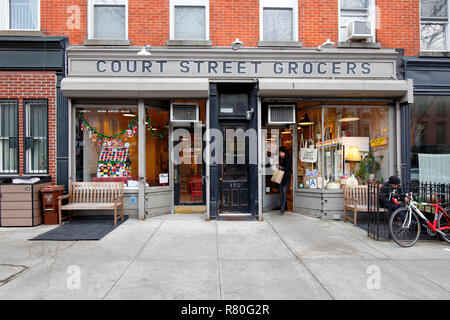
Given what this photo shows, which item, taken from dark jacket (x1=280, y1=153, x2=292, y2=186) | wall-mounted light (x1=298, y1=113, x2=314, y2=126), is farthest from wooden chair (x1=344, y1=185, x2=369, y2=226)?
wall-mounted light (x1=298, y1=113, x2=314, y2=126)

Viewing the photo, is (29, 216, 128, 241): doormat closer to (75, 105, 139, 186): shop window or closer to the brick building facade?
the brick building facade

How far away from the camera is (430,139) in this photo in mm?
8773

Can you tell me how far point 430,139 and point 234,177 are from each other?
19.7 ft

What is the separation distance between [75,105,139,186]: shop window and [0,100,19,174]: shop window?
1.84m

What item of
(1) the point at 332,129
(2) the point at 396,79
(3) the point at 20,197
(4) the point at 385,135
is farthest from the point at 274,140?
(3) the point at 20,197

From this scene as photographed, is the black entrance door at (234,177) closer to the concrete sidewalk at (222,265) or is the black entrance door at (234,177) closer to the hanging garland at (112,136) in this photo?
the concrete sidewalk at (222,265)

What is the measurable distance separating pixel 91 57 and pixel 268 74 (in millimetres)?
5003

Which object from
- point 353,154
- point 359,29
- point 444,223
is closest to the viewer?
point 444,223

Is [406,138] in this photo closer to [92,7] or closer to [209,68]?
[209,68]

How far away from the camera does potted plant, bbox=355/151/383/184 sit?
8.73 m

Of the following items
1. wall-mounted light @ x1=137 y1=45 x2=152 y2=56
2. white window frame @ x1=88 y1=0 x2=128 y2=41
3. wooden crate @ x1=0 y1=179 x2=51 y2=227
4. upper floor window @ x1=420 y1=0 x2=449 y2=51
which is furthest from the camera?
upper floor window @ x1=420 y1=0 x2=449 y2=51

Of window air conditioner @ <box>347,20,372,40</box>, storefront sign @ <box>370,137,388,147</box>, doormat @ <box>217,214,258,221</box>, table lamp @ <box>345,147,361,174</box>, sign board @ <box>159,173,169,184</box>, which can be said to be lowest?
doormat @ <box>217,214,258,221</box>

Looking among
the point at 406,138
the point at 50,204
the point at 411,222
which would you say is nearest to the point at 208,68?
the point at 50,204

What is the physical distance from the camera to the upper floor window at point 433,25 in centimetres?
897
